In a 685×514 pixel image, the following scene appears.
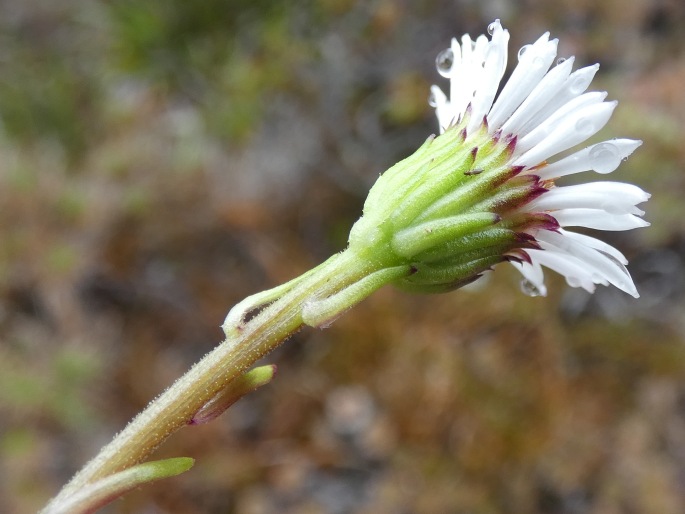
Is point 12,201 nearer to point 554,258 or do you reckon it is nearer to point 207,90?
point 207,90

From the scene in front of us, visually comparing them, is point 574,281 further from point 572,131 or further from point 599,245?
point 572,131

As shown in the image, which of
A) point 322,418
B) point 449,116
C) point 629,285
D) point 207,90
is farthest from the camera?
point 207,90

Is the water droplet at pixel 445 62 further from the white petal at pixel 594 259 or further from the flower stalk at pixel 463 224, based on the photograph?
the white petal at pixel 594 259

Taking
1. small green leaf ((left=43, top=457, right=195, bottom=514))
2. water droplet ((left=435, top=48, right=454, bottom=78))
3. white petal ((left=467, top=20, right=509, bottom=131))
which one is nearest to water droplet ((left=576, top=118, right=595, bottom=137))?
white petal ((left=467, top=20, right=509, bottom=131))

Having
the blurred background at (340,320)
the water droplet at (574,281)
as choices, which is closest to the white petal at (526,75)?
the water droplet at (574,281)

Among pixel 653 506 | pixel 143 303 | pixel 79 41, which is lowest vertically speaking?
pixel 653 506

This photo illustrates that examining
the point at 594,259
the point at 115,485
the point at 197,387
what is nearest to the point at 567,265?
the point at 594,259

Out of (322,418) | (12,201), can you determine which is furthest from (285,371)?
(12,201)
